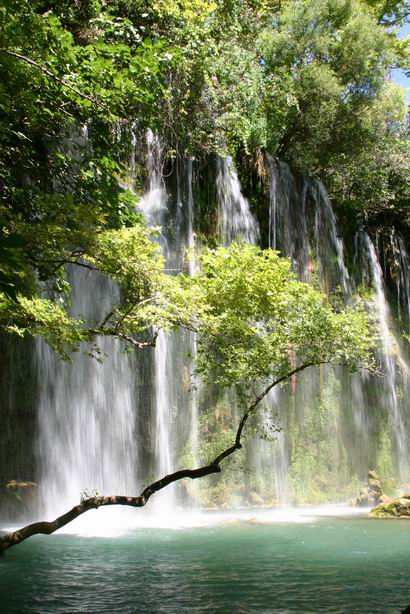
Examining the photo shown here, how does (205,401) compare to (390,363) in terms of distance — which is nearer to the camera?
(205,401)

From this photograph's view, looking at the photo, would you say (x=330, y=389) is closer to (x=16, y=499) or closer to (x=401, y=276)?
(x=401, y=276)

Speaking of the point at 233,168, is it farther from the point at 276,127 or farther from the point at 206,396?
the point at 206,396

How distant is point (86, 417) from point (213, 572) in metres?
7.68

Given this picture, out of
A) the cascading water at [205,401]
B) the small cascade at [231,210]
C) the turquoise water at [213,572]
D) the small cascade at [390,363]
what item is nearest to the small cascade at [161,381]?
the cascading water at [205,401]

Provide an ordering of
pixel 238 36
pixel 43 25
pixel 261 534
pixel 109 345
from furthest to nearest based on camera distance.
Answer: pixel 238 36 → pixel 109 345 → pixel 261 534 → pixel 43 25

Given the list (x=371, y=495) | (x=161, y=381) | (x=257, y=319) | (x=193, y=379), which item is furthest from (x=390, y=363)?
(x=257, y=319)

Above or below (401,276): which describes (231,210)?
above

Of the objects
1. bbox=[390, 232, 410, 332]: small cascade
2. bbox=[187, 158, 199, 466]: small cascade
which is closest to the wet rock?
bbox=[187, 158, 199, 466]: small cascade

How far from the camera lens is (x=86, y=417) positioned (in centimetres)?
1549

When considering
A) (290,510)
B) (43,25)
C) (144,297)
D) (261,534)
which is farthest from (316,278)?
(43,25)

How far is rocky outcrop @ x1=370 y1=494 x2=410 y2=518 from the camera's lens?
14.3m

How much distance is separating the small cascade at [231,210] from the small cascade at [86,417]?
425 cm

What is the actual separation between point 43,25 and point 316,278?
44.1 feet

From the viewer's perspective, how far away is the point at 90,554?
979 centimetres
